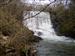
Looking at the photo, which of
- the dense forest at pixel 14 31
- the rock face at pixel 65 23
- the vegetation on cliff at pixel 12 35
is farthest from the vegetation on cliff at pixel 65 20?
the vegetation on cliff at pixel 12 35

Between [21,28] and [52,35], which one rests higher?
[21,28]

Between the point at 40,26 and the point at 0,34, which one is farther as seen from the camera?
the point at 40,26

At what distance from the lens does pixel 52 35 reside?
25.8m

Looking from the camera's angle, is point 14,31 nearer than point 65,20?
Yes

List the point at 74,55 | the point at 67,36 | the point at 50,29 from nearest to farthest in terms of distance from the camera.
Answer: the point at 74,55, the point at 67,36, the point at 50,29

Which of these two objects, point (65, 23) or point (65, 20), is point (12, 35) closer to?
point (65, 23)

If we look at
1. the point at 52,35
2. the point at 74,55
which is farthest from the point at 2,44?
the point at 52,35

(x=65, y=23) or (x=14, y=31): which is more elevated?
(x=14, y=31)

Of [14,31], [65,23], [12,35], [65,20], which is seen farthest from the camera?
[65,20]

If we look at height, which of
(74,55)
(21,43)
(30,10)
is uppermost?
(30,10)

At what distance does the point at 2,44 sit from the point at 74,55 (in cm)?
565

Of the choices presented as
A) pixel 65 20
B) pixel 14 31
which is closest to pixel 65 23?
pixel 65 20

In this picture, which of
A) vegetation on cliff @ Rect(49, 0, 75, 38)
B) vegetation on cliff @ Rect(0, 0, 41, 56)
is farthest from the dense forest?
vegetation on cliff @ Rect(49, 0, 75, 38)

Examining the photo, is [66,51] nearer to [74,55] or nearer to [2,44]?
[74,55]
